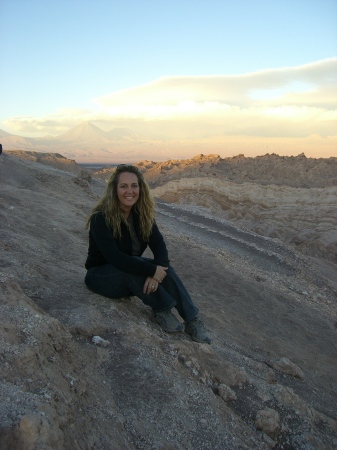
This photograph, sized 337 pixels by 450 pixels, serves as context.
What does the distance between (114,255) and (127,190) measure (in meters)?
0.56

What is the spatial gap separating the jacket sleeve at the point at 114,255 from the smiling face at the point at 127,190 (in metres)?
0.23

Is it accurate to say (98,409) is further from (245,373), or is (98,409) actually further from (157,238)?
(157,238)

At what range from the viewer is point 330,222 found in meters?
14.1

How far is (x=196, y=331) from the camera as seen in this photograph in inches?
144

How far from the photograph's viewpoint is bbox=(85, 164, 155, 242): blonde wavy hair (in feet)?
11.6

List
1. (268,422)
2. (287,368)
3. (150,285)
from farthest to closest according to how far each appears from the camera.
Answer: (287,368)
(150,285)
(268,422)

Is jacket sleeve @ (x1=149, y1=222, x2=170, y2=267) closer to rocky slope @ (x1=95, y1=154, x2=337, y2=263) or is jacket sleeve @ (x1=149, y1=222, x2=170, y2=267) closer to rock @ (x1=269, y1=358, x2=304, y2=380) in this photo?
rock @ (x1=269, y1=358, x2=304, y2=380)

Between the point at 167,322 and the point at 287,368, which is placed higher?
the point at 167,322

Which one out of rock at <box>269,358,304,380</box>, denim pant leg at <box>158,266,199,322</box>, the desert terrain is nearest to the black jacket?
denim pant leg at <box>158,266,199,322</box>

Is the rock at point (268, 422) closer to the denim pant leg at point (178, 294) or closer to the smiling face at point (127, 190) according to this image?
the denim pant leg at point (178, 294)

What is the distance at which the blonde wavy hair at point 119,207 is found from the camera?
3.54m

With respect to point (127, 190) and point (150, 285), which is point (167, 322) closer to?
point (150, 285)

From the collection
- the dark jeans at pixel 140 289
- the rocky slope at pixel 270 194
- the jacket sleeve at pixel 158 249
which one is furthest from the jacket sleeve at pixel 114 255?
the rocky slope at pixel 270 194

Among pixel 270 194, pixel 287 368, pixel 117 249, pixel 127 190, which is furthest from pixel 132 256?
pixel 270 194
